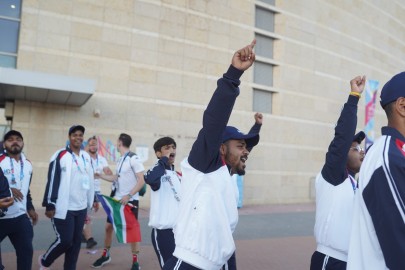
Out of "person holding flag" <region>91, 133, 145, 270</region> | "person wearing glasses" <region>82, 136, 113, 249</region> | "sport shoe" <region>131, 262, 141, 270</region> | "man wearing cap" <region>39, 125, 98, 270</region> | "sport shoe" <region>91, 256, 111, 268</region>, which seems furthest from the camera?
"person wearing glasses" <region>82, 136, 113, 249</region>

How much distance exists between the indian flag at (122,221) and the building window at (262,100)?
1116cm

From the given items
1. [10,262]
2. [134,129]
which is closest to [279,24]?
[134,129]

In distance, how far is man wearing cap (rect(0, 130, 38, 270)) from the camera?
4719 mm

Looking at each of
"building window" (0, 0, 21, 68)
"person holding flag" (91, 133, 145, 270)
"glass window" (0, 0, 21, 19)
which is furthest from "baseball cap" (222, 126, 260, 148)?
"glass window" (0, 0, 21, 19)

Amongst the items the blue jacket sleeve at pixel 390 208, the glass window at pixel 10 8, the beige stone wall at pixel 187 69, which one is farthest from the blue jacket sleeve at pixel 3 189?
the glass window at pixel 10 8

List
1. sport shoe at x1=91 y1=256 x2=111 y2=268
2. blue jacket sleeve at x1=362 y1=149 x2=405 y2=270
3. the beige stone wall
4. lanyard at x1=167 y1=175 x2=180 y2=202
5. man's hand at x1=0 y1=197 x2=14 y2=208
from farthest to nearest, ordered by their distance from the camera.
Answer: the beige stone wall < sport shoe at x1=91 y1=256 x2=111 y2=268 < lanyard at x1=167 y1=175 x2=180 y2=202 < man's hand at x1=0 y1=197 x2=14 y2=208 < blue jacket sleeve at x1=362 y1=149 x2=405 y2=270

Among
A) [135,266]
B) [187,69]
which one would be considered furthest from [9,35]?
[135,266]

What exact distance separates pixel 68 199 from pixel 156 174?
4.63ft

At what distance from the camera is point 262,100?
55.4 ft

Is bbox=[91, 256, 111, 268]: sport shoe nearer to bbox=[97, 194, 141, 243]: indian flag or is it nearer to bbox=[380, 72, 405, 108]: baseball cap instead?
bbox=[97, 194, 141, 243]: indian flag

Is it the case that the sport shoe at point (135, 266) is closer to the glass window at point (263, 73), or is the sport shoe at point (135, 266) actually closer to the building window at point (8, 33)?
the building window at point (8, 33)

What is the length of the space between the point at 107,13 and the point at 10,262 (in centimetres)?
979

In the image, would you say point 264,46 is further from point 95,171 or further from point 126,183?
point 126,183

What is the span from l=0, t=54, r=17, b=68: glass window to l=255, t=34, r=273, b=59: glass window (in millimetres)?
9960
